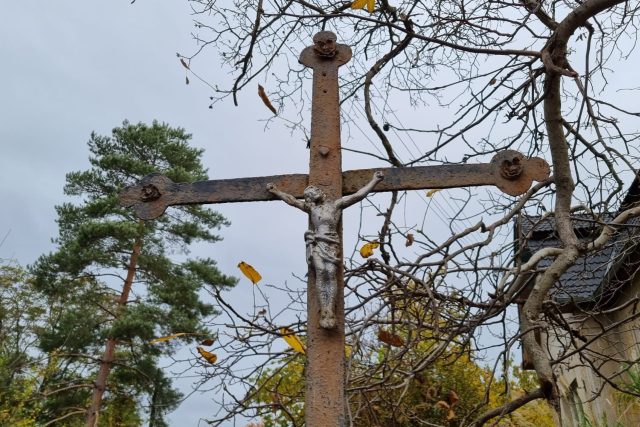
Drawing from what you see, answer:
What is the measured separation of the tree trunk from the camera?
50.3ft

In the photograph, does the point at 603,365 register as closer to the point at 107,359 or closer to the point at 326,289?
the point at 326,289

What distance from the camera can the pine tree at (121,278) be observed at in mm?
15133

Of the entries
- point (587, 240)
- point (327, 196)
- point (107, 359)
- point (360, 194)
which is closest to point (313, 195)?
point (327, 196)

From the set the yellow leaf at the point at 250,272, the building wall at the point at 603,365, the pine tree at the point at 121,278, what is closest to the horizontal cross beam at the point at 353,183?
the yellow leaf at the point at 250,272

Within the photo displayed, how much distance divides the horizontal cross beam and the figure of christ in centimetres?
6

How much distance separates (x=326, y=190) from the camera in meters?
2.63

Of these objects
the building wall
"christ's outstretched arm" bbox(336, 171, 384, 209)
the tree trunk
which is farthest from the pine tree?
"christ's outstretched arm" bbox(336, 171, 384, 209)

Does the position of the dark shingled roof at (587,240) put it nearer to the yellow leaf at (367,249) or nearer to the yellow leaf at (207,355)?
the yellow leaf at (367,249)

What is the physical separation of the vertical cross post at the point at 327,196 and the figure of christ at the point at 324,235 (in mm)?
40

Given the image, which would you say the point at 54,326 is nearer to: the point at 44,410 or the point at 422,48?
the point at 44,410

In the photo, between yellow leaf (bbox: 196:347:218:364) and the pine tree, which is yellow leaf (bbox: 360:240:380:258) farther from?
the pine tree

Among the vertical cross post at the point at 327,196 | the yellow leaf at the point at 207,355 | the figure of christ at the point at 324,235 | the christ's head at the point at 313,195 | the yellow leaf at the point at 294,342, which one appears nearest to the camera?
the vertical cross post at the point at 327,196

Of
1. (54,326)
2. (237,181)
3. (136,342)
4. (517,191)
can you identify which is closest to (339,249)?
(237,181)

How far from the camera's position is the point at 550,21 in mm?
3590
